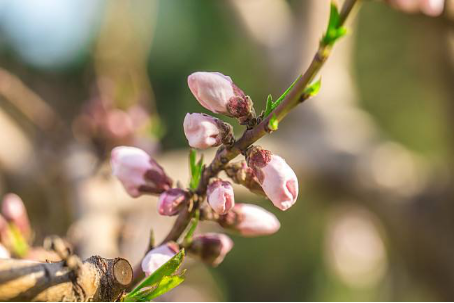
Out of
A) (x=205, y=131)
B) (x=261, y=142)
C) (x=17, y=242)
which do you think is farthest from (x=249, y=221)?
(x=261, y=142)

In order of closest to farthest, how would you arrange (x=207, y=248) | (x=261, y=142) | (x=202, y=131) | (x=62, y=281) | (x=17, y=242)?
(x=62, y=281) < (x=202, y=131) < (x=207, y=248) < (x=17, y=242) < (x=261, y=142)

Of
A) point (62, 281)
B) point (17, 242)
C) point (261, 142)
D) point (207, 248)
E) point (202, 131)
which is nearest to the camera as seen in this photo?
point (62, 281)

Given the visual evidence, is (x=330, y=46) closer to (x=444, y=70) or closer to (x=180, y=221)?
(x=180, y=221)

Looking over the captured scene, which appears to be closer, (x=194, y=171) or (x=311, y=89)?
(x=311, y=89)

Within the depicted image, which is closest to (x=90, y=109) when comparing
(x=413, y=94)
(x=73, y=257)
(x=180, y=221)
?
(x=180, y=221)

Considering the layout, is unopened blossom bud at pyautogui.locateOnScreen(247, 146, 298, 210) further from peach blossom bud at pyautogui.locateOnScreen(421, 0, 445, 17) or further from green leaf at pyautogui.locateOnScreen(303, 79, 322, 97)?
peach blossom bud at pyautogui.locateOnScreen(421, 0, 445, 17)

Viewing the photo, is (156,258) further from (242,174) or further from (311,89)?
(311,89)
